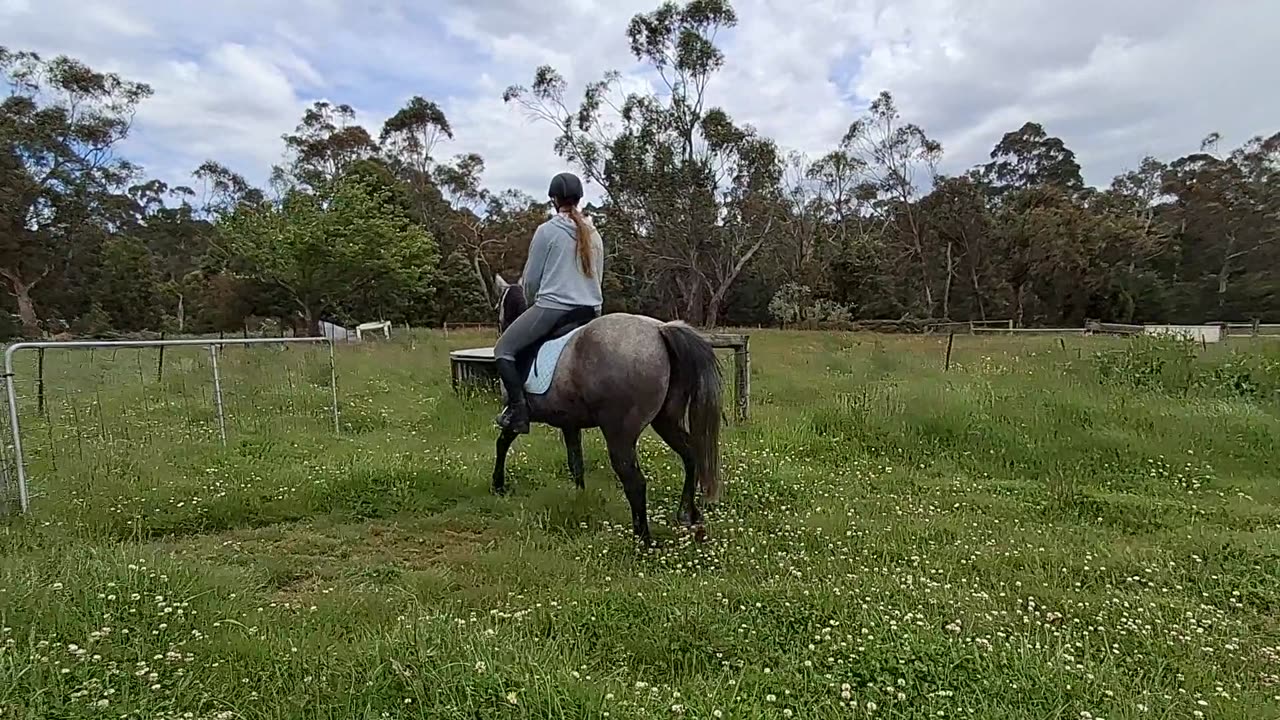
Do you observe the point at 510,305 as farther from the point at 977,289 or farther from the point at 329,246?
the point at 977,289

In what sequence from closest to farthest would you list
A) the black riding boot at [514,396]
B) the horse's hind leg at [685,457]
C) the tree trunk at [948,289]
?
the horse's hind leg at [685,457]
the black riding boot at [514,396]
the tree trunk at [948,289]

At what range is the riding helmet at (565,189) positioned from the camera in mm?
4836

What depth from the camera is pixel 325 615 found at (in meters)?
3.24

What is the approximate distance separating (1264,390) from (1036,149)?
46549 millimetres

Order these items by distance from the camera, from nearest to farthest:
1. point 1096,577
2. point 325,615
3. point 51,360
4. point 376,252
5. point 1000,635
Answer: point 1000,635, point 325,615, point 1096,577, point 51,360, point 376,252

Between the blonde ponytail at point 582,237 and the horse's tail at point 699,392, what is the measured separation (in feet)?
2.39

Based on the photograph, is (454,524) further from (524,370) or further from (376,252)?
(376,252)

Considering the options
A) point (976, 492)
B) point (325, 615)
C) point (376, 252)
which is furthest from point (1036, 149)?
point (325, 615)

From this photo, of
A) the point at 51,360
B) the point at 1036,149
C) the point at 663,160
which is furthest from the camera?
the point at 1036,149

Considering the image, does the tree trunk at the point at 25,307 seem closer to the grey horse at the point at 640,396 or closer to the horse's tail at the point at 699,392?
the grey horse at the point at 640,396

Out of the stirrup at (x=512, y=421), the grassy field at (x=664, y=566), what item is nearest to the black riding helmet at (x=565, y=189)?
the stirrup at (x=512, y=421)

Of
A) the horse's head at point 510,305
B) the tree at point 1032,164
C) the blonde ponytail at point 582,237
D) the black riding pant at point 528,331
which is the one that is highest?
the tree at point 1032,164

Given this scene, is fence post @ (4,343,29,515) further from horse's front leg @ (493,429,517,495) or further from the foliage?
the foliage

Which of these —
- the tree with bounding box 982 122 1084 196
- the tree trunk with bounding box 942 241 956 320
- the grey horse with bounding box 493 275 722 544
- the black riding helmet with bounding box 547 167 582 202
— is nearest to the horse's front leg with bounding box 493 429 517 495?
the grey horse with bounding box 493 275 722 544
